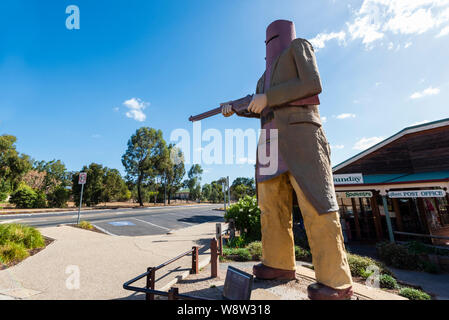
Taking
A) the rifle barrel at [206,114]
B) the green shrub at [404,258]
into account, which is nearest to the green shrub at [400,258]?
the green shrub at [404,258]

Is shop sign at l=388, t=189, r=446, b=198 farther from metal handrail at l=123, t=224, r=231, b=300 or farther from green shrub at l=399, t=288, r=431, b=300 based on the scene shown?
metal handrail at l=123, t=224, r=231, b=300

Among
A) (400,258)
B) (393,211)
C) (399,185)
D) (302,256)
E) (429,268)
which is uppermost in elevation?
(399,185)

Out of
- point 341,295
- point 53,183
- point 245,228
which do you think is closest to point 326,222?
point 341,295

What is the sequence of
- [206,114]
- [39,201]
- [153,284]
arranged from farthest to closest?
[39,201], [206,114], [153,284]

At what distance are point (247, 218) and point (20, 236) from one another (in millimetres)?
7500

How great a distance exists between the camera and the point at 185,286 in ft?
12.3

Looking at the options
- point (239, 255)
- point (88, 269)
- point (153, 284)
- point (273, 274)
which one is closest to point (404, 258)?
point (239, 255)

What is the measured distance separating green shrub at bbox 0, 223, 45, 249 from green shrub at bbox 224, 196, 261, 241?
21.9 ft

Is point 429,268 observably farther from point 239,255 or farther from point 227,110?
point 227,110

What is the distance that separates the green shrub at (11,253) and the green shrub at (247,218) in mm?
6729

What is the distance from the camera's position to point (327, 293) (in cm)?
224

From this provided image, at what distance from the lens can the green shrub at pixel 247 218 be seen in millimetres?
8609

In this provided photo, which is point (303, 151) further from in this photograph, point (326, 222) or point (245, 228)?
point (245, 228)
